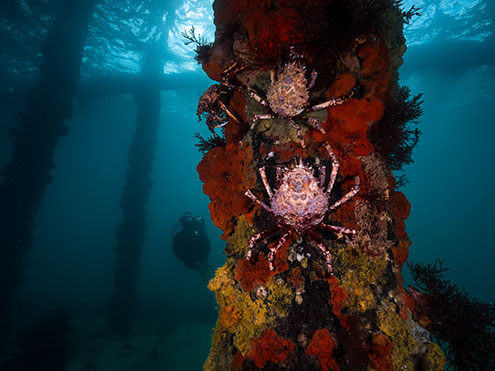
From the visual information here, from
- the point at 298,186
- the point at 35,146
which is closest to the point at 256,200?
the point at 298,186

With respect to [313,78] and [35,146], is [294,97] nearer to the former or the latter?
[313,78]

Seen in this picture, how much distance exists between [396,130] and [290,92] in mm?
1663

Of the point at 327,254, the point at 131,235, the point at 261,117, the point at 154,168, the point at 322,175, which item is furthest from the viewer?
the point at 154,168

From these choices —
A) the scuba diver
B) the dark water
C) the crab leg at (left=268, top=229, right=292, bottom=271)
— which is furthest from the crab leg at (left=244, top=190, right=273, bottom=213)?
the dark water

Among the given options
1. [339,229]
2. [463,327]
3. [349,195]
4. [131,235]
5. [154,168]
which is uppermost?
[154,168]

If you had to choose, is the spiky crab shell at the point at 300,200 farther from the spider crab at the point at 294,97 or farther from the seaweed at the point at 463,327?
the seaweed at the point at 463,327

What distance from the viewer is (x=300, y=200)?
2.38 metres

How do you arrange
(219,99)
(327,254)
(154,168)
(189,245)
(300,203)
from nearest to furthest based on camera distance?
(300,203)
(327,254)
(219,99)
(189,245)
(154,168)

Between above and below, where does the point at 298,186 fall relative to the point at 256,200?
above

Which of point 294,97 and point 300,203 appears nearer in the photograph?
point 300,203

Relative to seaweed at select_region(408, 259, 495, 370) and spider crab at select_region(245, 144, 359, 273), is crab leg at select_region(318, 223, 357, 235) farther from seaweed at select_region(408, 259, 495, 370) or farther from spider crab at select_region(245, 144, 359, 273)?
seaweed at select_region(408, 259, 495, 370)

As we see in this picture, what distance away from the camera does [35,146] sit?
1395 centimetres

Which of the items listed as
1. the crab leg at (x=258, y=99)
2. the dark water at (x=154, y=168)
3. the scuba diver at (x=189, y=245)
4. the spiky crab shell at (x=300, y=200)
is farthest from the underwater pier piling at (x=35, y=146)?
the spiky crab shell at (x=300, y=200)

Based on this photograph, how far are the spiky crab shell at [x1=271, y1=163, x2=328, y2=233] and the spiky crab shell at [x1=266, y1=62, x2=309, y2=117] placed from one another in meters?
0.77
